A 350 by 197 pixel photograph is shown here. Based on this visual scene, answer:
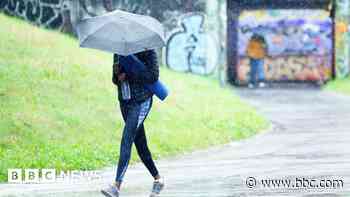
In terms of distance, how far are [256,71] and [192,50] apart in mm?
4191

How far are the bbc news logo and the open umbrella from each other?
240cm

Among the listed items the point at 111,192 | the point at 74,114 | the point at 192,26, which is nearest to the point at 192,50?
the point at 192,26

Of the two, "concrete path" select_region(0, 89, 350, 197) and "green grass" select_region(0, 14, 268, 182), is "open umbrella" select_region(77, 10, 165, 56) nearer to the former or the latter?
"concrete path" select_region(0, 89, 350, 197)

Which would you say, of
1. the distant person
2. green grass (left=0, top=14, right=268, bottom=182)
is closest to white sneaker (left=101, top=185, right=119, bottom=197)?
green grass (left=0, top=14, right=268, bottom=182)

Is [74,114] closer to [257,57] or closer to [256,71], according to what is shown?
[256,71]

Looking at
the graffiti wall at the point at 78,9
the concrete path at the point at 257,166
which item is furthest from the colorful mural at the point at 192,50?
the concrete path at the point at 257,166

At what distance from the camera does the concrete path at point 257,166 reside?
32.9ft

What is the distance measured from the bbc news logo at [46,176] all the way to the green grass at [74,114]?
141mm

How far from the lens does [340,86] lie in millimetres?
33781

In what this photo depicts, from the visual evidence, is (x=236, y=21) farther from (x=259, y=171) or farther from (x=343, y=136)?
(x=259, y=171)

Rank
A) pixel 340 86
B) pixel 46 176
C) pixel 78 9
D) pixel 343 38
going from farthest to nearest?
pixel 343 38 < pixel 340 86 < pixel 78 9 < pixel 46 176

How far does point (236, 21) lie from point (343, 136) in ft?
70.4

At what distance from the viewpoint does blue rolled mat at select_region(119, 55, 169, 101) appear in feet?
30.6

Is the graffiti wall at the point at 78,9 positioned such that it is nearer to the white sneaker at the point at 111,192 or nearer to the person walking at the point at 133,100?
the person walking at the point at 133,100
